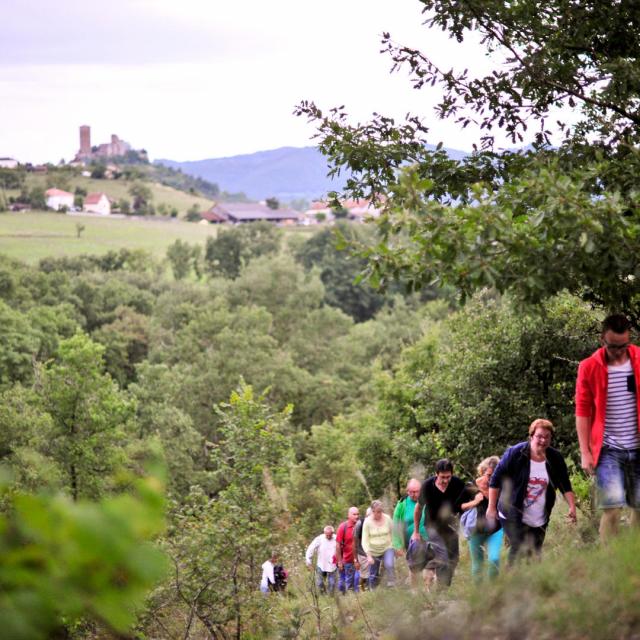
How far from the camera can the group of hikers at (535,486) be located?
6.33 metres

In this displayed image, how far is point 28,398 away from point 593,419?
87.9ft

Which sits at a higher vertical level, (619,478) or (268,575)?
(619,478)

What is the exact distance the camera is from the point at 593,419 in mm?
6531

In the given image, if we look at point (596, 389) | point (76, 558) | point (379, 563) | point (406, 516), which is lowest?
point (379, 563)

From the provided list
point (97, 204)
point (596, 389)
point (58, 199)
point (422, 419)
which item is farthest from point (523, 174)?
point (97, 204)

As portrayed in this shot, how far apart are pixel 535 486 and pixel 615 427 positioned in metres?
1.04

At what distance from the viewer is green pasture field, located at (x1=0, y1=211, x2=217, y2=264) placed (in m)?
96.9

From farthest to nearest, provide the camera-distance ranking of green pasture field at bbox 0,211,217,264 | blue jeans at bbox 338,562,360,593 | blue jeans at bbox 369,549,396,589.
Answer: green pasture field at bbox 0,211,217,264 → blue jeans at bbox 338,562,360,593 → blue jeans at bbox 369,549,396,589

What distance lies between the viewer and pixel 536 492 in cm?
714

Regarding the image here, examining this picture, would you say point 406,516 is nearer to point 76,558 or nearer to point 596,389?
point 596,389

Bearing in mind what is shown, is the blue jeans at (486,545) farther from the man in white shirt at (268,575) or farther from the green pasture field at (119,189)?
the green pasture field at (119,189)

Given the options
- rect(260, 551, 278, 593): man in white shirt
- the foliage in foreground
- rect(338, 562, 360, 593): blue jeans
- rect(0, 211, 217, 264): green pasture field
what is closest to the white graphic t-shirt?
rect(338, 562, 360, 593): blue jeans

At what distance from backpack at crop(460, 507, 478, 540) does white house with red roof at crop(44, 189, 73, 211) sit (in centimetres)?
13313

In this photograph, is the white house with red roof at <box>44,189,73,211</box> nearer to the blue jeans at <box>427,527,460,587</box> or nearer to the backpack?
the blue jeans at <box>427,527,460,587</box>
